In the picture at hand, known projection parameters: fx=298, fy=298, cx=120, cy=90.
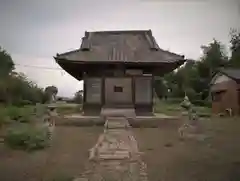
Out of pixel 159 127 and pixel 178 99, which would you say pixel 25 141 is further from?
pixel 178 99

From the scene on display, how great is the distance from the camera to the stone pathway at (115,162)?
1.85 m

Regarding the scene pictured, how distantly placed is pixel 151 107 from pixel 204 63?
324 centimetres

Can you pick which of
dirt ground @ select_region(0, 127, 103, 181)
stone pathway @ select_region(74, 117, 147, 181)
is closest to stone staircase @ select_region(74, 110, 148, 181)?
stone pathway @ select_region(74, 117, 147, 181)

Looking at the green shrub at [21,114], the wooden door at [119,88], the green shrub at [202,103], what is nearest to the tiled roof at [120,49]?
the wooden door at [119,88]

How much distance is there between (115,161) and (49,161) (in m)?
0.56

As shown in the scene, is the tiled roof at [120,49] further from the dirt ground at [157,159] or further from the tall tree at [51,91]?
the dirt ground at [157,159]

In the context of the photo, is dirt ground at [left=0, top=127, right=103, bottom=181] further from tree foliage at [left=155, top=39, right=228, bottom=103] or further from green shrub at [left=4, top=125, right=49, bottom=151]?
tree foliage at [left=155, top=39, right=228, bottom=103]

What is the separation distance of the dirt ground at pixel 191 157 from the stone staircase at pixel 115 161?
0.29ft

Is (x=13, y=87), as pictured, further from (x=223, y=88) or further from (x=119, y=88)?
(x=223, y=88)

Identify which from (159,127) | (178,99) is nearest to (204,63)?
(178,99)

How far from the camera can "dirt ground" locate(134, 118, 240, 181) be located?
A: 6.22 feet

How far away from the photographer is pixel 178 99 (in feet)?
27.7

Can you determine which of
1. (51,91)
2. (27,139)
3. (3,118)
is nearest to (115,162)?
(27,139)

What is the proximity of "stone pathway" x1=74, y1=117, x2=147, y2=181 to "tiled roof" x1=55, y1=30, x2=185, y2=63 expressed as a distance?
2.20m
